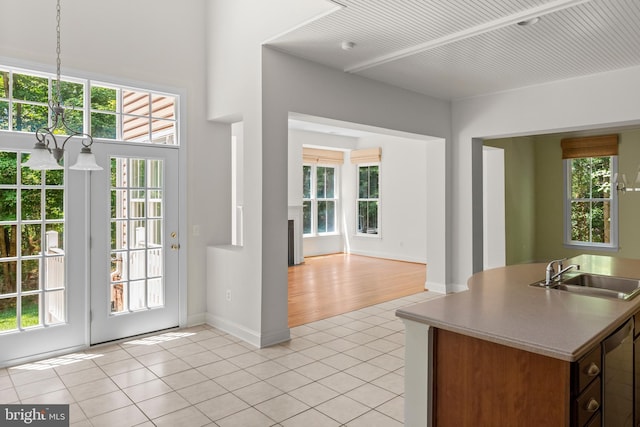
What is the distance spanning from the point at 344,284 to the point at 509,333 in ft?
16.6

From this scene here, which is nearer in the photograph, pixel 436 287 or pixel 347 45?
pixel 347 45

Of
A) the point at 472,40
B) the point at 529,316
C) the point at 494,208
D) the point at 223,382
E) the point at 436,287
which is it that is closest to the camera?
the point at 529,316

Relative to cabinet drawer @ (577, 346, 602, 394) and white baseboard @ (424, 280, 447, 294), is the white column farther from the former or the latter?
white baseboard @ (424, 280, 447, 294)

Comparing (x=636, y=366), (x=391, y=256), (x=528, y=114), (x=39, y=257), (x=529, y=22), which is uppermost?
(x=529, y=22)

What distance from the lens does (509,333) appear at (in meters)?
1.76

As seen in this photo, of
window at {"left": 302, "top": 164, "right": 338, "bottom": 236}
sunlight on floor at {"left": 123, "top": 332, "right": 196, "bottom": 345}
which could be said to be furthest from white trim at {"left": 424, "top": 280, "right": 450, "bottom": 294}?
window at {"left": 302, "top": 164, "right": 338, "bottom": 236}

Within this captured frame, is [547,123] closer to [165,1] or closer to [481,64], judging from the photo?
[481,64]

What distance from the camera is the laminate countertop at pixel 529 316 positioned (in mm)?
1672

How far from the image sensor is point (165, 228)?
14.4 ft

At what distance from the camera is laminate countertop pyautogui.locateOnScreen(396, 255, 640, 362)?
5.49ft

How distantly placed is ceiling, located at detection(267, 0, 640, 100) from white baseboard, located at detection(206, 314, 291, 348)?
8.86 ft

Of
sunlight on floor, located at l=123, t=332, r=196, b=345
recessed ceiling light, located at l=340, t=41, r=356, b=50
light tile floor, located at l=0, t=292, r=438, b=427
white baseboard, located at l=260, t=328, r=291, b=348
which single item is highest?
recessed ceiling light, located at l=340, t=41, r=356, b=50

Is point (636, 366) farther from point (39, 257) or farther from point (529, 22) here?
point (39, 257)

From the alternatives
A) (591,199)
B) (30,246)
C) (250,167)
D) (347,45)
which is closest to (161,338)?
(30,246)
